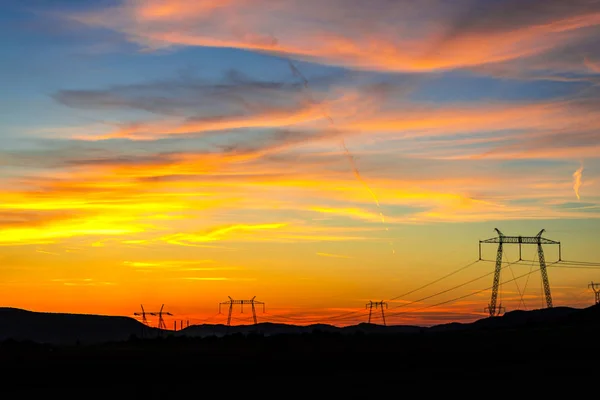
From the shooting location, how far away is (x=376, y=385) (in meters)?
81.4

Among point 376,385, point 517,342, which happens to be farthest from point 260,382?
point 517,342

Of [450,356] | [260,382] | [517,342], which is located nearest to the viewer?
[260,382]

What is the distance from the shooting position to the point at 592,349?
125125mm

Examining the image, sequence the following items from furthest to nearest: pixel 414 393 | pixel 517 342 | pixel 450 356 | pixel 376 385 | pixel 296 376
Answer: pixel 517 342, pixel 450 356, pixel 296 376, pixel 376 385, pixel 414 393

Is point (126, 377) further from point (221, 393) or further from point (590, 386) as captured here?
point (590, 386)

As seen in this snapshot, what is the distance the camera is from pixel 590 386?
76562 mm

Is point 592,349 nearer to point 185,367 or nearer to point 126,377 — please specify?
point 185,367

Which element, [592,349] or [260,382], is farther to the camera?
[592,349]

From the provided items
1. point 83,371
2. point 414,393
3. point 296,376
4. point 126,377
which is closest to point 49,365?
point 83,371

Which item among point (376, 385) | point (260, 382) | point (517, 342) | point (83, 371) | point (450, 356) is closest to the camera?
point (376, 385)

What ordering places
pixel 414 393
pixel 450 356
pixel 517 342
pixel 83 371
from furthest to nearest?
pixel 517 342
pixel 450 356
pixel 83 371
pixel 414 393

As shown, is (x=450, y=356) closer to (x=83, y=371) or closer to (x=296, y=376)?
(x=296, y=376)

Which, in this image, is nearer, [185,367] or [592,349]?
[185,367]

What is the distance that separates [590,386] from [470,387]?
34.3ft
